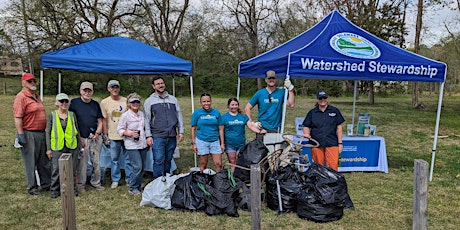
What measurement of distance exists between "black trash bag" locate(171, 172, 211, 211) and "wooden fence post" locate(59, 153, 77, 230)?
1.64 m

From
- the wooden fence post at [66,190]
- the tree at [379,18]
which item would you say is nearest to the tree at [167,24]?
the tree at [379,18]

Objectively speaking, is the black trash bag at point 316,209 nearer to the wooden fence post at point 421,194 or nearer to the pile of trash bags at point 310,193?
the pile of trash bags at point 310,193

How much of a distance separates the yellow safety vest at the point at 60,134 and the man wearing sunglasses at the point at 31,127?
11.3 inches

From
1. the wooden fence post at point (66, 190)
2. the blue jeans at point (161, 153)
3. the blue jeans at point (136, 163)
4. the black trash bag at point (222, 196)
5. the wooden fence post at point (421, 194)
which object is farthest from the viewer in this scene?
the blue jeans at point (161, 153)

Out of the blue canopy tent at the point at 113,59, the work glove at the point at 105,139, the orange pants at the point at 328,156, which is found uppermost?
the blue canopy tent at the point at 113,59

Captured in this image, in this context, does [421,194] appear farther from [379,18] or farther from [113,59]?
[379,18]

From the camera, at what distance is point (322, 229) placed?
3.94 metres

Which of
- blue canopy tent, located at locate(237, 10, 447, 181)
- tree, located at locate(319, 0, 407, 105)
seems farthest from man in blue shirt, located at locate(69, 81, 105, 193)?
tree, located at locate(319, 0, 407, 105)

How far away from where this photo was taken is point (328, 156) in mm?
5109

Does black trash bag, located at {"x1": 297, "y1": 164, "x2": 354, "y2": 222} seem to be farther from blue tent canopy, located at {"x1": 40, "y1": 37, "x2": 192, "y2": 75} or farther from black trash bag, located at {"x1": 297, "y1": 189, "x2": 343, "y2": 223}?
blue tent canopy, located at {"x1": 40, "y1": 37, "x2": 192, "y2": 75}

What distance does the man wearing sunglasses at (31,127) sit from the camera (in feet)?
15.1

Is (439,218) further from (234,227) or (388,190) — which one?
(234,227)

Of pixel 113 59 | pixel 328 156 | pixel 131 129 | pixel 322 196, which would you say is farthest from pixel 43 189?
pixel 328 156

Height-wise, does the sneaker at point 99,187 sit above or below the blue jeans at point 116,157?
below
